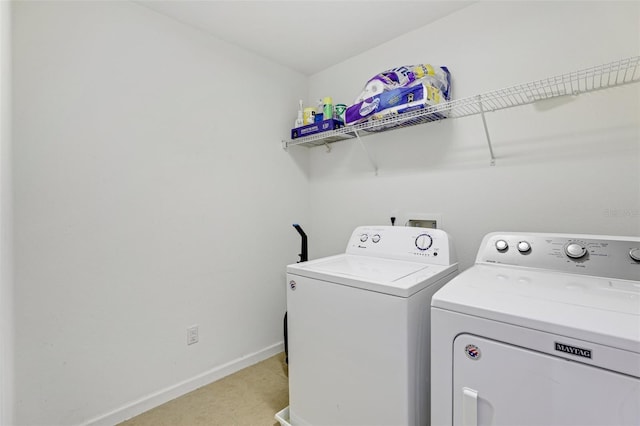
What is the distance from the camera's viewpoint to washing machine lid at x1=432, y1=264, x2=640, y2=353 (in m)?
0.73

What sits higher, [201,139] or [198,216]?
[201,139]

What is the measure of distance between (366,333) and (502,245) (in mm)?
759

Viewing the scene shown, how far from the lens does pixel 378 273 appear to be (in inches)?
52.5

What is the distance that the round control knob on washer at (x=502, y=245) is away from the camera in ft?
4.47

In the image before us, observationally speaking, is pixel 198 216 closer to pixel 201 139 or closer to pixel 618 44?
pixel 201 139

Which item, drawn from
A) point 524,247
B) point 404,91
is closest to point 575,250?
point 524,247

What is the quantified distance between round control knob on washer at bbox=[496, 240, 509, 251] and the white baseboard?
1.77m

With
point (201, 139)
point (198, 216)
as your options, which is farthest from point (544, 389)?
point (201, 139)

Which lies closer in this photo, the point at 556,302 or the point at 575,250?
the point at 556,302

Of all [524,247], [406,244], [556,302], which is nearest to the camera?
[556,302]

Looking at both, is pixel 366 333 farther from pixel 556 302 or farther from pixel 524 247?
pixel 524 247

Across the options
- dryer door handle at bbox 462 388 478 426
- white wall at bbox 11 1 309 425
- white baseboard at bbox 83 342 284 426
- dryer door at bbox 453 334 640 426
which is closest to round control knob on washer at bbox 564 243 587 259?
dryer door at bbox 453 334 640 426

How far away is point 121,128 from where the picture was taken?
5.32 ft

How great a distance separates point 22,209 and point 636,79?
2.76m
